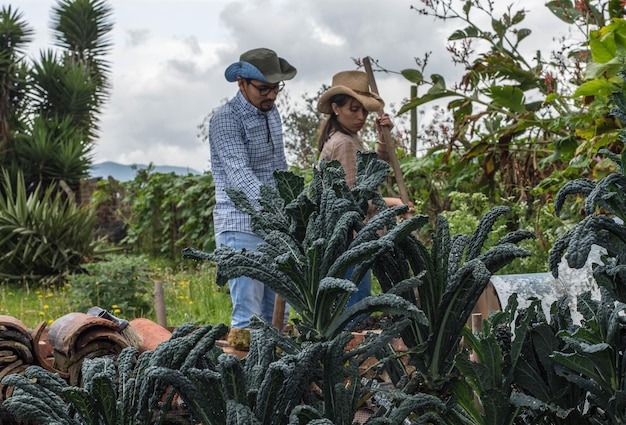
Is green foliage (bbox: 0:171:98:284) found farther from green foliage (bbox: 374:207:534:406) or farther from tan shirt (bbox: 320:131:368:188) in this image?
green foliage (bbox: 374:207:534:406)

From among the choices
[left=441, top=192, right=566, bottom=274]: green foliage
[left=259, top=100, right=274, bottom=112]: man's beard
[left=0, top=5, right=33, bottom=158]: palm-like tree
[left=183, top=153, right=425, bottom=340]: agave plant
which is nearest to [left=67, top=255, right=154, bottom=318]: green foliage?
[left=441, top=192, right=566, bottom=274]: green foliage

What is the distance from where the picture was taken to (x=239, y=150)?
3.92 meters

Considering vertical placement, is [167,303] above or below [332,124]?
below

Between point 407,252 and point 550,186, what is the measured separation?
468cm

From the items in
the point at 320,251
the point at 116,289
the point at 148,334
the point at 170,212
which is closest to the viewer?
the point at 320,251

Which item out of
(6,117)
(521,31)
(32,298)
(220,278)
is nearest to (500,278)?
(220,278)

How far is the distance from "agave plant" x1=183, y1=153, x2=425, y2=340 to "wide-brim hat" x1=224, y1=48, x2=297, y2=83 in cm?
262

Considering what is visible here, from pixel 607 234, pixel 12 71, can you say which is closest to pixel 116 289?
pixel 607 234

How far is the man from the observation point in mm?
3838

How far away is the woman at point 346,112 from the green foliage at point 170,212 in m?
5.37

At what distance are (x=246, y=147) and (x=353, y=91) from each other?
84cm

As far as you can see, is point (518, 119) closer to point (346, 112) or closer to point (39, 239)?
point (346, 112)

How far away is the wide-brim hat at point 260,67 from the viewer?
Answer: 13.2ft

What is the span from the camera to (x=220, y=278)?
1374 mm
